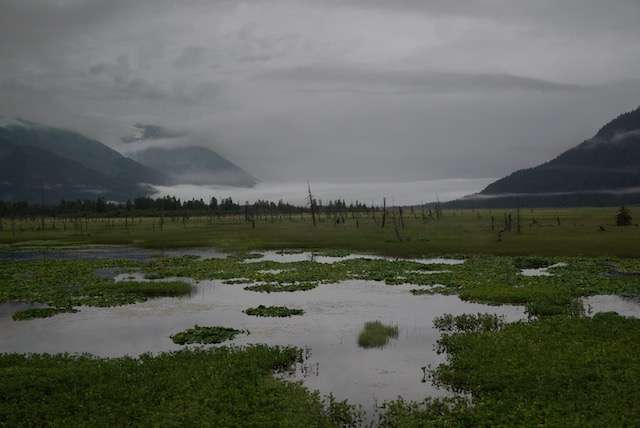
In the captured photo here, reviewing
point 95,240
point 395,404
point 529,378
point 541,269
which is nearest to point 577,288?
point 541,269

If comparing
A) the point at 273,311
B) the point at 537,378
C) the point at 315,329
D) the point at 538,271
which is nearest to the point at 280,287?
the point at 273,311

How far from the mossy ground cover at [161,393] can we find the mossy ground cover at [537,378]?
3.71 meters

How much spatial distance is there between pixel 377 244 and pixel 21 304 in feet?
186

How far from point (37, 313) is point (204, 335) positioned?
13880 mm

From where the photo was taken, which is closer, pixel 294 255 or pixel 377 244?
pixel 294 255

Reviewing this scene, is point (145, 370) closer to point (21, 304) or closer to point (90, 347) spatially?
point (90, 347)

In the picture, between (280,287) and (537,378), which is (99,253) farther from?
(537,378)

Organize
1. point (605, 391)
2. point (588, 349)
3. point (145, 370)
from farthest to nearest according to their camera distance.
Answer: point (588, 349), point (145, 370), point (605, 391)

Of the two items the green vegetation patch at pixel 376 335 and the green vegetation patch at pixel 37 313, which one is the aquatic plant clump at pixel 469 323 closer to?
the green vegetation patch at pixel 376 335

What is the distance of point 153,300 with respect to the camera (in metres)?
41.5

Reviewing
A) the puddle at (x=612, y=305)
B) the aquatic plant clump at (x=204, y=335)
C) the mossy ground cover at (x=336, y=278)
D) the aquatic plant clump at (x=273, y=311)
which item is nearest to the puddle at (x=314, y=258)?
the mossy ground cover at (x=336, y=278)

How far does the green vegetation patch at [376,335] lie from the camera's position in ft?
93.4

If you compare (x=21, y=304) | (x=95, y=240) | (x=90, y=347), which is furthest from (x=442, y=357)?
(x=95, y=240)

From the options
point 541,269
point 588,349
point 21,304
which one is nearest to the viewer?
point 588,349
